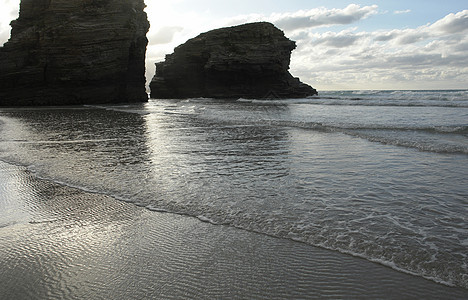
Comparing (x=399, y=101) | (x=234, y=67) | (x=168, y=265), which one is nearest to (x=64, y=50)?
(x=234, y=67)

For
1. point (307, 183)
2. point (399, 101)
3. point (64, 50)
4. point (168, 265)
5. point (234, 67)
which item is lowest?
point (168, 265)

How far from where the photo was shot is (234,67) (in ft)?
144

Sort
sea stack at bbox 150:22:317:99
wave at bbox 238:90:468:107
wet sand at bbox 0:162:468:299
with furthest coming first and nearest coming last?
sea stack at bbox 150:22:317:99 → wave at bbox 238:90:468:107 → wet sand at bbox 0:162:468:299

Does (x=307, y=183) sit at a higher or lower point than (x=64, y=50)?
lower

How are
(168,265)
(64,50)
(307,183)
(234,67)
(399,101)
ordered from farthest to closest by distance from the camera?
(234,67) < (64,50) < (399,101) < (307,183) < (168,265)

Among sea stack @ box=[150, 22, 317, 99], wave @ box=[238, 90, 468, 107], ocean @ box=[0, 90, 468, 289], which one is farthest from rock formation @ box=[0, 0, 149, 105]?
ocean @ box=[0, 90, 468, 289]

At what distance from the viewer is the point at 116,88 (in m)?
30.7

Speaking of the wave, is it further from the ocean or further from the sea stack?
the ocean

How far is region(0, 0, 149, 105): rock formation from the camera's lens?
27578 mm

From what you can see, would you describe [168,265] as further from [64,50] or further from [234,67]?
[234,67]

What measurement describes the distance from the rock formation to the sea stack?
1673 cm

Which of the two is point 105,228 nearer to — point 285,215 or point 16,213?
point 16,213

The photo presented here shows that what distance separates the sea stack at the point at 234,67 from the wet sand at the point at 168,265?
4104 centimetres

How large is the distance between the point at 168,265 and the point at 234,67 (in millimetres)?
42977
